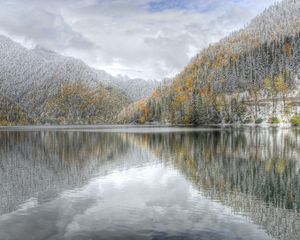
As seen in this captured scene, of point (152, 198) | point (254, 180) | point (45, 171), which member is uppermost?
point (254, 180)

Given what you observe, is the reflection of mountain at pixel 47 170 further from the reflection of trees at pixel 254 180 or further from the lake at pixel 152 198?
the reflection of trees at pixel 254 180

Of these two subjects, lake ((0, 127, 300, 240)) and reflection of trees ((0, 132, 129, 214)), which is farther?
reflection of trees ((0, 132, 129, 214))

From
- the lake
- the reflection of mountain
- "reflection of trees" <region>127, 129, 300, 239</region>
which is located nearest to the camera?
the lake

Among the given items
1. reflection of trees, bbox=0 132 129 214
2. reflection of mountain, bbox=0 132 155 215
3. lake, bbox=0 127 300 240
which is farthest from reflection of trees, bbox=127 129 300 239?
reflection of trees, bbox=0 132 129 214

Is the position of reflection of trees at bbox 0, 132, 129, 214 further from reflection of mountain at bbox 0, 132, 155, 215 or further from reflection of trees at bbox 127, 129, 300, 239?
reflection of trees at bbox 127, 129, 300, 239

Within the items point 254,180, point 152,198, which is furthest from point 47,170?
point 254,180

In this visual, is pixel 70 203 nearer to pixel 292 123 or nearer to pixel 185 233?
pixel 185 233

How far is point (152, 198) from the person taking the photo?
118ft

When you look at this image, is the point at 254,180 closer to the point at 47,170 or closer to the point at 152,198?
the point at 152,198

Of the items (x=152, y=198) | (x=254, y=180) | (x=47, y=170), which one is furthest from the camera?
(x=47, y=170)

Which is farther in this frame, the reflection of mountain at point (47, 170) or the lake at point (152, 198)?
the reflection of mountain at point (47, 170)

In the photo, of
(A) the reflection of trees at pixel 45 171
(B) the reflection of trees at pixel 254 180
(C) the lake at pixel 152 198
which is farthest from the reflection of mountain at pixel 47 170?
(B) the reflection of trees at pixel 254 180

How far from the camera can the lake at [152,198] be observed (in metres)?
Result: 25.3

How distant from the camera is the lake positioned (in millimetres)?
25297
